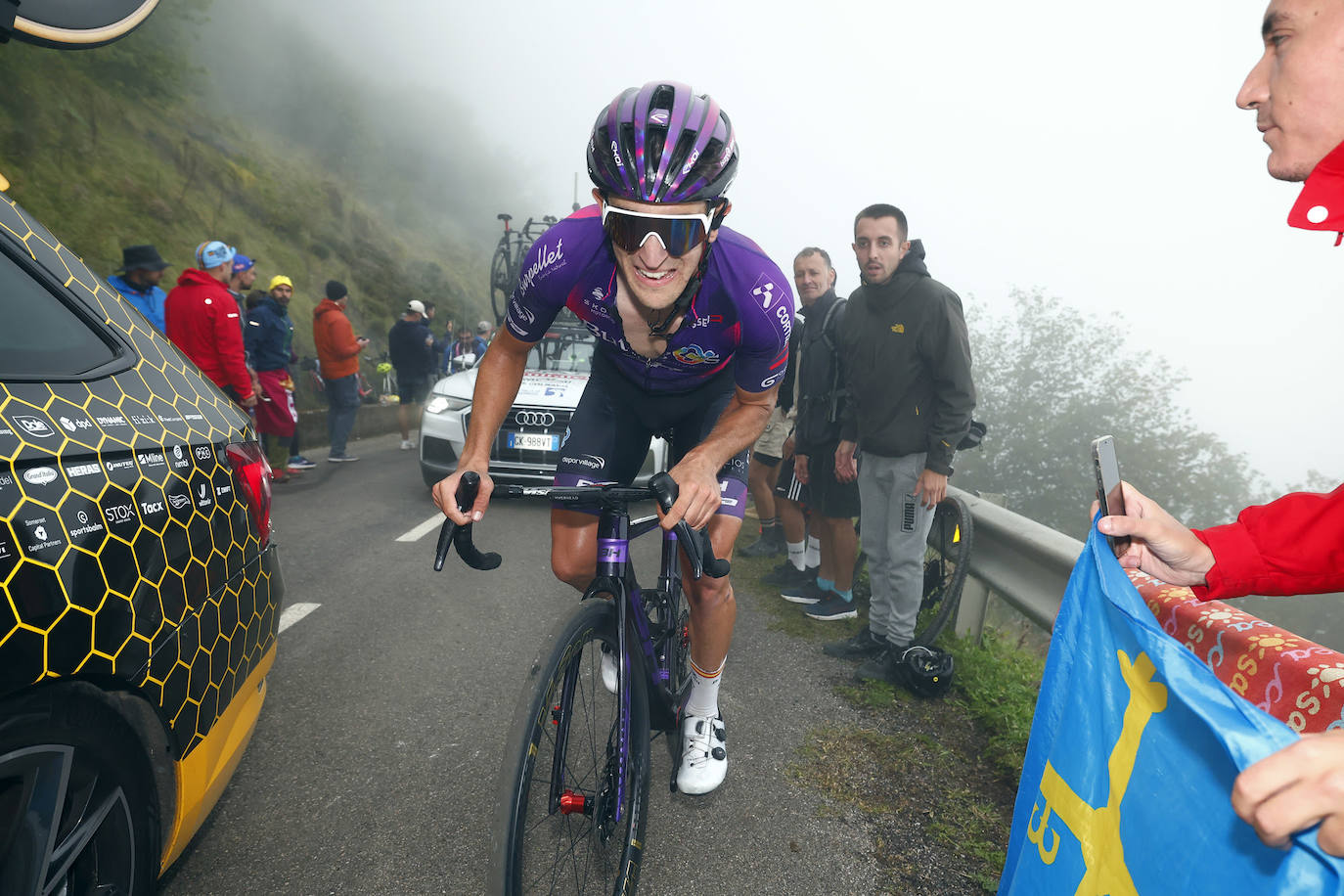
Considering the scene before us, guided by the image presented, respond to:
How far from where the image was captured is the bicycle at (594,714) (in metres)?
1.64

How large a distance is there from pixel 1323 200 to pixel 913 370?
8.34ft

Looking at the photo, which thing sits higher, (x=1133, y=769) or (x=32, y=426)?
(x=32, y=426)

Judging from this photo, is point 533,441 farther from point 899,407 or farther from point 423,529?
point 899,407

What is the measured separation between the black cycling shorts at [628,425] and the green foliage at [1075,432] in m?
52.3

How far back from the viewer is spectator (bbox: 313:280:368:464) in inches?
347

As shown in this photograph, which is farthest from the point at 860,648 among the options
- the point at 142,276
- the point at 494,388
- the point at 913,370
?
the point at 142,276

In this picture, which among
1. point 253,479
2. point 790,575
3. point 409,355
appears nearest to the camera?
point 253,479

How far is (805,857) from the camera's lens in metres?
2.25

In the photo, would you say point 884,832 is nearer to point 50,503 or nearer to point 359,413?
point 50,503

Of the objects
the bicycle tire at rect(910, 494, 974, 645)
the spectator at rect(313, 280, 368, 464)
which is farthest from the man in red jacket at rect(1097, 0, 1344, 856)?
the spectator at rect(313, 280, 368, 464)

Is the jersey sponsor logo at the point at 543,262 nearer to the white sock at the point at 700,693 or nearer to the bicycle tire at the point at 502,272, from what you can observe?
the white sock at the point at 700,693

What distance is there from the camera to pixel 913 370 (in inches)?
144

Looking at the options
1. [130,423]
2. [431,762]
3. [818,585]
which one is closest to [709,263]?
[130,423]

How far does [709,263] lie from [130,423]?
5.29 feet
